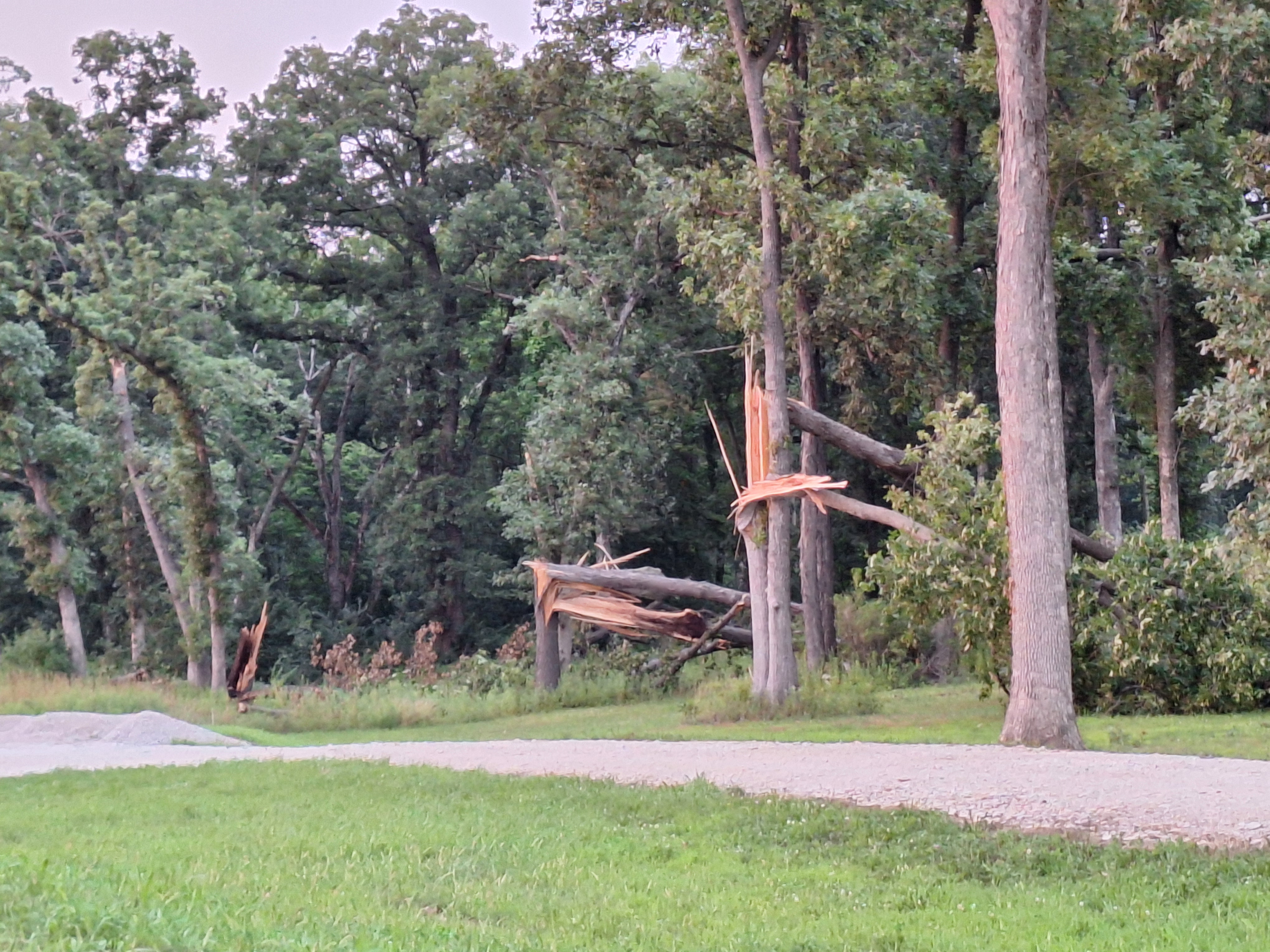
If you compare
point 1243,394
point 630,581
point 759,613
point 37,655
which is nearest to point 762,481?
point 759,613

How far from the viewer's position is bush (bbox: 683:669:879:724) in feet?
63.1

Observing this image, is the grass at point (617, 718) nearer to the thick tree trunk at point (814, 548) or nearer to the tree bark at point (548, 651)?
the tree bark at point (548, 651)

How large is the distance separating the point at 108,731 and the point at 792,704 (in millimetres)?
9992

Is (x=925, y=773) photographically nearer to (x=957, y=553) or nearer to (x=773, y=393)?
(x=957, y=553)

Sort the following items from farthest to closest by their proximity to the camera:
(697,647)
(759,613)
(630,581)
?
(697,647)
(630,581)
(759,613)

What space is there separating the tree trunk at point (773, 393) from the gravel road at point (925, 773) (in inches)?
166

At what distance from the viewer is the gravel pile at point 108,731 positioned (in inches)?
755

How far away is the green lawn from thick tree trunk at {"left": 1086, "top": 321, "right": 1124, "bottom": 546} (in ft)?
19.6

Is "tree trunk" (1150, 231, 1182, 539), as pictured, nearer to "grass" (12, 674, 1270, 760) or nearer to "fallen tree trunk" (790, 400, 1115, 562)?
"fallen tree trunk" (790, 400, 1115, 562)

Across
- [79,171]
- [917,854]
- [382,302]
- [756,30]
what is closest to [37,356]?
[79,171]

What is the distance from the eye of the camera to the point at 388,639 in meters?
42.4

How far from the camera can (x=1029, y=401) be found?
1433 cm

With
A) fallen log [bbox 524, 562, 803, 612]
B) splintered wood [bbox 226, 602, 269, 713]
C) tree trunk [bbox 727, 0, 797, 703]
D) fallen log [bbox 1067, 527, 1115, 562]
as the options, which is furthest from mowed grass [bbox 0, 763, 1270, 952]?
splintered wood [bbox 226, 602, 269, 713]

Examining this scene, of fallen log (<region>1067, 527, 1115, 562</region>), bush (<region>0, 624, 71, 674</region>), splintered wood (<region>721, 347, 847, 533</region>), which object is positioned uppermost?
splintered wood (<region>721, 347, 847, 533</region>)
